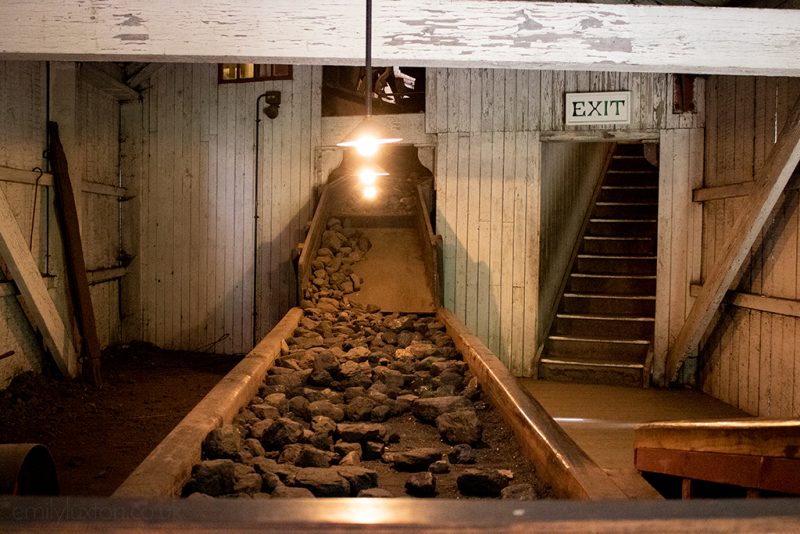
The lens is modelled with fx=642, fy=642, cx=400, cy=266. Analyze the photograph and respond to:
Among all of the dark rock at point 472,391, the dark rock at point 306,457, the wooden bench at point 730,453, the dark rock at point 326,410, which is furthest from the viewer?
the dark rock at point 472,391

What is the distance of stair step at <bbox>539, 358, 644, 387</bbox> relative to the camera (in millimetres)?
6738

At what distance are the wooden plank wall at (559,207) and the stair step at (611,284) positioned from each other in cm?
21

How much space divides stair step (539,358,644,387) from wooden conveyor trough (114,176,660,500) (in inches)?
67.7

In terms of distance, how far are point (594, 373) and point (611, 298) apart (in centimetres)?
111

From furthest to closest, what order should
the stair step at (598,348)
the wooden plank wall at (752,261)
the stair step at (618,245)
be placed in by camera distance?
the stair step at (618,245), the stair step at (598,348), the wooden plank wall at (752,261)

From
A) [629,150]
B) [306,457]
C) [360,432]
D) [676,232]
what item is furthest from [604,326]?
[306,457]

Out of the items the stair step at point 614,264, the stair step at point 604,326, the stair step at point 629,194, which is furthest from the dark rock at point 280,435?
the stair step at point 629,194

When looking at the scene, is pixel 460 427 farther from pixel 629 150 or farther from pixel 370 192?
pixel 629 150

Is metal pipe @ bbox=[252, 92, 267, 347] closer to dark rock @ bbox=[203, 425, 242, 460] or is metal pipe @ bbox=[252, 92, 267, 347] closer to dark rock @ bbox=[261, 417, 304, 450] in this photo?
dark rock @ bbox=[261, 417, 304, 450]

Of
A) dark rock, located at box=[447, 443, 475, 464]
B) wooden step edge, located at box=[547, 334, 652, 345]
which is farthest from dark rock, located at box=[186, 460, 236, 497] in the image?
wooden step edge, located at box=[547, 334, 652, 345]

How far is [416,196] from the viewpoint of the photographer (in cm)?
754

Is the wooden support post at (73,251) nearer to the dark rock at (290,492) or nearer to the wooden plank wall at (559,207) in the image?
the wooden plank wall at (559,207)

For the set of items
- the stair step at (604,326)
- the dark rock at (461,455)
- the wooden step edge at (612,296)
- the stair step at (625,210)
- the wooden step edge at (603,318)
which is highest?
the stair step at (625,210)

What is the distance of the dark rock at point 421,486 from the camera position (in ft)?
7.96
